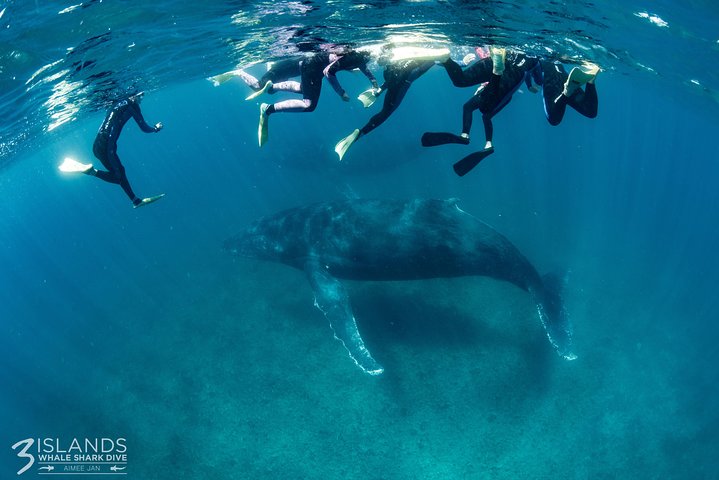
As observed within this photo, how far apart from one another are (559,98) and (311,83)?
595 centimetres

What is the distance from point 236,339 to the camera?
16.9 metres

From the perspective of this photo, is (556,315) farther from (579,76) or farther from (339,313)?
(579,76)

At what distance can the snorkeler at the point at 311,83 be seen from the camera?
32.1 feet

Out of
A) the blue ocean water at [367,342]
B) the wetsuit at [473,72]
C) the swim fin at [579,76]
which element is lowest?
the blue ocean water at [367,342]

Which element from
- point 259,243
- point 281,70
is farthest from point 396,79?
point 259,243

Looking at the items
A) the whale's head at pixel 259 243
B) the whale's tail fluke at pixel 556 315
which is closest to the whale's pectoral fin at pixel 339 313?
the whale's head at pixel 259 243

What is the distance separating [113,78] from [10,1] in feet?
34.9

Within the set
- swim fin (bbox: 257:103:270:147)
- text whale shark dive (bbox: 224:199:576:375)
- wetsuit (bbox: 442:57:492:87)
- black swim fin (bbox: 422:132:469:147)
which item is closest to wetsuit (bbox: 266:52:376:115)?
swim fin (bbox: 257:103:270:147)

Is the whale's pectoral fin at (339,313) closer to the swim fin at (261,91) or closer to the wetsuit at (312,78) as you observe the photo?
the wetsuit at (312,78)

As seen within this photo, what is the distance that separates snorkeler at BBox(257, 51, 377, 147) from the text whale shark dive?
5.18 metres

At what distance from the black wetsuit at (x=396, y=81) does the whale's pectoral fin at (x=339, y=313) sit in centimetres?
678

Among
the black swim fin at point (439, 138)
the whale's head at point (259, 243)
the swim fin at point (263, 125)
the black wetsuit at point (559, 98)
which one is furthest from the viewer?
the whale's head at point (259, 243)

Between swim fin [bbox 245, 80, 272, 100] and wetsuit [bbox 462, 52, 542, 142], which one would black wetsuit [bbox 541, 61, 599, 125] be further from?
swim fin [bbox 245, 80, 272, 100]

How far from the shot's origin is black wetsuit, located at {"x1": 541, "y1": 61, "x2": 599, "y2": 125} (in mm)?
8383
